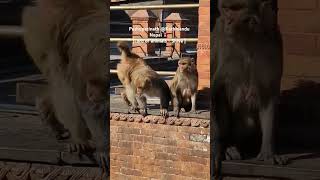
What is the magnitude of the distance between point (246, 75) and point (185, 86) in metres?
0.49

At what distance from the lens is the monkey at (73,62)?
430cm

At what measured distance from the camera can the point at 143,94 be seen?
4.32 meters

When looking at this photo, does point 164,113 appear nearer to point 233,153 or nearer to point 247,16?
point 233,153

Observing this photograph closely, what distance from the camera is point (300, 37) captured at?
151 inches

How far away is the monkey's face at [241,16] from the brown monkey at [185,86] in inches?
16.2

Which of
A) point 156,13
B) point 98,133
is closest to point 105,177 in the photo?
point 98,133

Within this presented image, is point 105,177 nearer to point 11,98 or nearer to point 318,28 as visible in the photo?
point 11,98

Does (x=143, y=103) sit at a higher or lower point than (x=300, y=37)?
lower

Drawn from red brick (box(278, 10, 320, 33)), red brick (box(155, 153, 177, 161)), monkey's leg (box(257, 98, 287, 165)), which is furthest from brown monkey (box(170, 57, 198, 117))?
red brick (box(278, 10, 320, 33))

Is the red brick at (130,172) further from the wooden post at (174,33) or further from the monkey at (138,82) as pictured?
the wooden post at (174,33)

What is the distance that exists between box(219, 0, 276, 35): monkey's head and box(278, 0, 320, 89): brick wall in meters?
0.08

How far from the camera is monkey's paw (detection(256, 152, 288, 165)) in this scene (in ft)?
12.9

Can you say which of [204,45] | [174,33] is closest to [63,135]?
[174,33]

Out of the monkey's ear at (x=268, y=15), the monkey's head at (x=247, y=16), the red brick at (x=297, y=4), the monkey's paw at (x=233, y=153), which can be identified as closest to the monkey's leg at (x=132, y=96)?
the monkey's paw at (x=233, y=153)
